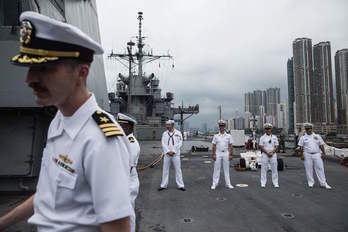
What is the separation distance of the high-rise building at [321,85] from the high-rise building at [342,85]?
8.13 ft

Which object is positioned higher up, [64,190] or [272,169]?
[64,190]

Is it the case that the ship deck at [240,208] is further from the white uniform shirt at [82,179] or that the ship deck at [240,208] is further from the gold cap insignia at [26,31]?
the gold cap insignia at [26,31]

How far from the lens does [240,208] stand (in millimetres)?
4551

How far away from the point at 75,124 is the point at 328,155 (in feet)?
48.1

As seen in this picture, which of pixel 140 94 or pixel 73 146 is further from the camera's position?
pixel 140 94

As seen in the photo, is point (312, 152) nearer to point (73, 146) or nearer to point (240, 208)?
point (240, 208)

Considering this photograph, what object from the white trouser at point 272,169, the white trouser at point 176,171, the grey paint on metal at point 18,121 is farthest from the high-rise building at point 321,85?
the grey paint on metal at point 18,121

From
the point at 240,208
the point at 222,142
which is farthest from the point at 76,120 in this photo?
the point at 222,142

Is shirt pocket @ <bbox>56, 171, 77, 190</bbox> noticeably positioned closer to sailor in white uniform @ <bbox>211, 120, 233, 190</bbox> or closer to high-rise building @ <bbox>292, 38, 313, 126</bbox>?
sailor in white uniform @ <bbox>211, 120, 233, 190</bbox>

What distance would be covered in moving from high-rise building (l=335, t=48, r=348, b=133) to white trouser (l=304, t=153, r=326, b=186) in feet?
203

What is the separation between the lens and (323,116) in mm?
60094

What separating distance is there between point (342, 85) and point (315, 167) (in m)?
65.6

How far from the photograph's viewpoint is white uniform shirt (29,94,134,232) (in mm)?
858

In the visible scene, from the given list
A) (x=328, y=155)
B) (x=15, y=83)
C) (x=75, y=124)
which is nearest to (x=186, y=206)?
(x=15, y=83)
